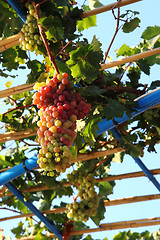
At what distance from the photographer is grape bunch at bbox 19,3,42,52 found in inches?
81.2

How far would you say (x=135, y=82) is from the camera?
2539 millimetres

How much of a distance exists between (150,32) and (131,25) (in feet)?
1.02

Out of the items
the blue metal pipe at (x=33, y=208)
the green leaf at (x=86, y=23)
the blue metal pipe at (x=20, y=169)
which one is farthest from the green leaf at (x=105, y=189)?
the green leaf at (x=86, y=23)

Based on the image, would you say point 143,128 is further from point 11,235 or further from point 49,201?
point 11,235

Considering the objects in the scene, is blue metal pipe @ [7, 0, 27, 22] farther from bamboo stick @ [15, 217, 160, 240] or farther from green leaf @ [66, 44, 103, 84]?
bamboo stick @ [15, 217, 160, 240]

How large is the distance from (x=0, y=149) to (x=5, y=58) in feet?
3.42

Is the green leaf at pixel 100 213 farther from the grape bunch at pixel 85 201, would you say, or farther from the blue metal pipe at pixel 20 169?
the blue metal pipe at pixel 20 169

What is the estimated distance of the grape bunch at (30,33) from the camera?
2.06 metres

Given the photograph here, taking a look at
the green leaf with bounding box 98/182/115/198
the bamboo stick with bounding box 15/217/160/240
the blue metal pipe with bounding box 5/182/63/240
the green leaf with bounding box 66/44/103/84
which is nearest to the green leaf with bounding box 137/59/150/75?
the green leaf with bounding box 66/44/103/84

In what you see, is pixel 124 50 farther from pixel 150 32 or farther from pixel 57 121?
pixel 57 121

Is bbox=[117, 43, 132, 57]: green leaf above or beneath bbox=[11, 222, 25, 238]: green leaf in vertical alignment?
beneath

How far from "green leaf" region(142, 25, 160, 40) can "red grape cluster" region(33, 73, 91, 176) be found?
994 millimetres

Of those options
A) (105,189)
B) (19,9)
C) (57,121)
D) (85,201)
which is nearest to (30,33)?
(19,9)

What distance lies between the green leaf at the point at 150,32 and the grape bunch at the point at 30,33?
30.0 inches
